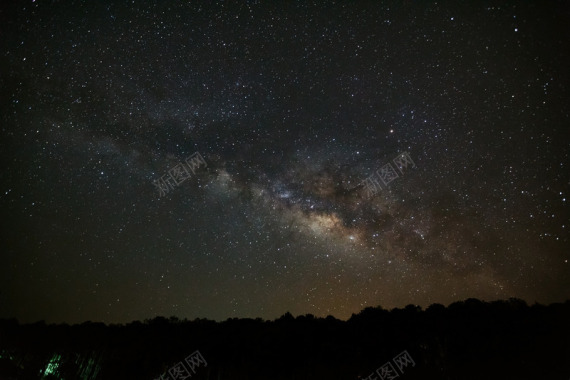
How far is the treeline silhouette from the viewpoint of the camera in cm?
1382

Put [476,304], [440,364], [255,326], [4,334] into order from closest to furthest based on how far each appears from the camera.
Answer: [440,364] < [476,304] < [255,326] < [4,334]

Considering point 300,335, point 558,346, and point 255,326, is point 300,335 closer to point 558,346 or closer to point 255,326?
point 255,326

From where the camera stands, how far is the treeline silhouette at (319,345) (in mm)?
13820

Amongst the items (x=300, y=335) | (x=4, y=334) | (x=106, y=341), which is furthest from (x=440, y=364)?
(x=4, y=334)

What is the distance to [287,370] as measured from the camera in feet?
54.2

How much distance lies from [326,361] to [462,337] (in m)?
6.08
